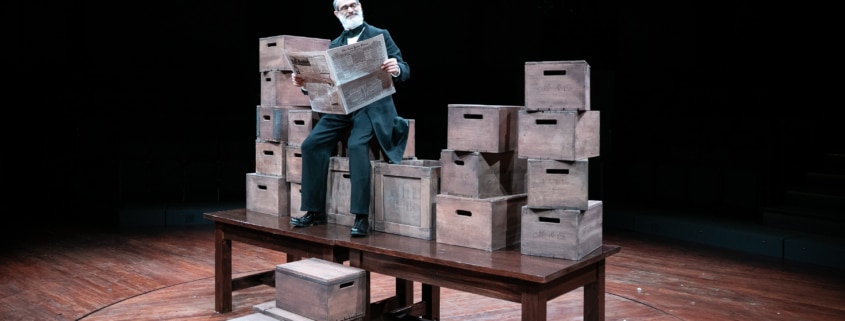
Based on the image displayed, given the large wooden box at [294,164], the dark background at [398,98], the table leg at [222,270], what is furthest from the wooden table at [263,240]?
the dark background at [398,98]

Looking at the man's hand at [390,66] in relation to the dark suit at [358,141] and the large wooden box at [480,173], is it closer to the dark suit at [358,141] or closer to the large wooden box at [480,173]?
the dark suit at [358,141]

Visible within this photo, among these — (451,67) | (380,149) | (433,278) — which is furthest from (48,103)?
(433,278)

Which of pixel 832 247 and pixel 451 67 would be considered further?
pixel 451 67

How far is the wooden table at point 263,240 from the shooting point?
11.9 ft

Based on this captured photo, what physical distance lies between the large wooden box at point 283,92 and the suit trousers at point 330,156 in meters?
0.40

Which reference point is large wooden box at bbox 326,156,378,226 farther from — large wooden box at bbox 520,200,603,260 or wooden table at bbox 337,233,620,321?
large wooden box at bbox 520,200,603,260

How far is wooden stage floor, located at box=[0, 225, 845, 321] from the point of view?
4398mm

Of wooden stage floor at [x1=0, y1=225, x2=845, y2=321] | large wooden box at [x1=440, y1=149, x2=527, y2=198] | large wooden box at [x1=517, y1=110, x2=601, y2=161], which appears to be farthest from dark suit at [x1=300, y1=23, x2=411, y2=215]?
wooden stage floor at [x1=0, y1=225, x2=845, y2=321]

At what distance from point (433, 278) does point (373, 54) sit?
3.39 feet

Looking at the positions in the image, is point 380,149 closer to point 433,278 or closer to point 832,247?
point 433,278

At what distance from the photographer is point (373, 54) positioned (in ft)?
11.6

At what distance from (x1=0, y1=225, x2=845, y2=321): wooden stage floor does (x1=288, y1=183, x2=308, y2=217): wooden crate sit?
0.70 meters

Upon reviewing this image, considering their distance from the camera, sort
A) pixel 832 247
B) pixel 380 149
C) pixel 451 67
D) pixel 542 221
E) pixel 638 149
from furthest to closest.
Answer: pixel 451 67, pixel 638 149, pixel 832 247, pixel 380 149, pixel 542 221

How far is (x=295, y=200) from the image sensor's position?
4113 mm
